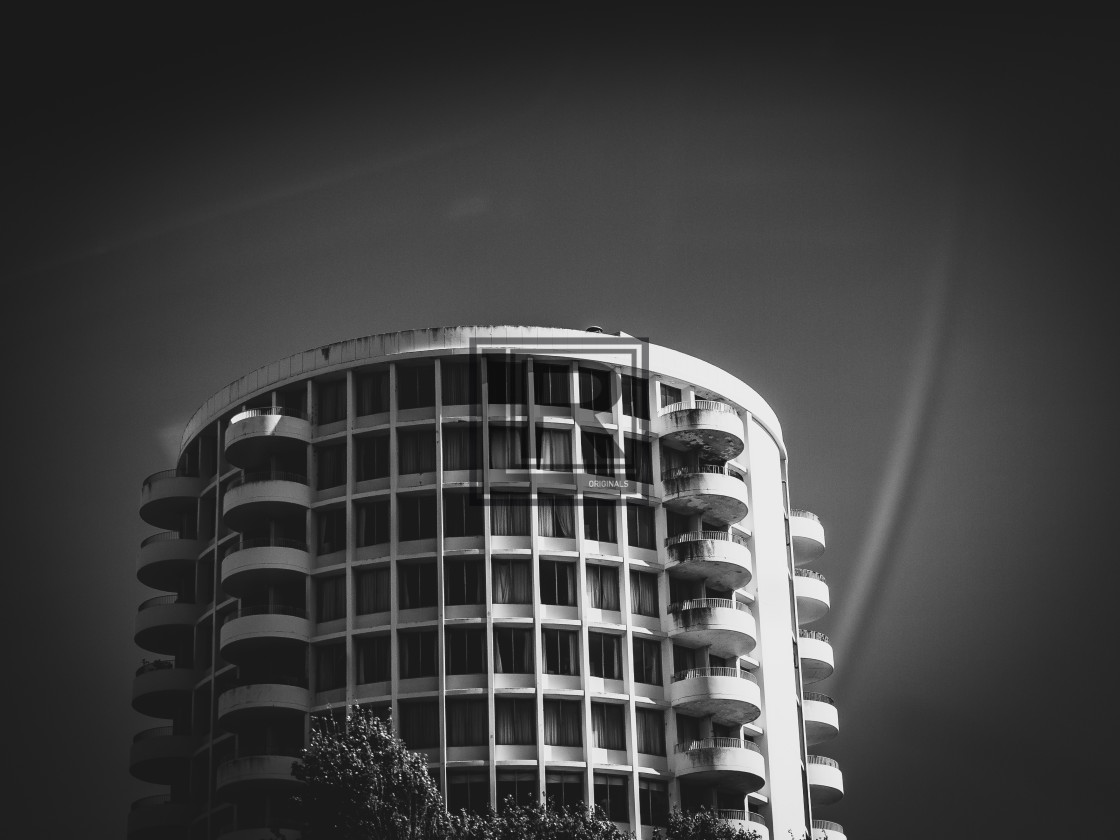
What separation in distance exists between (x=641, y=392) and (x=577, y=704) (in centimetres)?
1694

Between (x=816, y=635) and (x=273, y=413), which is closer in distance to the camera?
(x=273, y=413)

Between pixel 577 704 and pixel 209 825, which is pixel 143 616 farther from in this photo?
pixel 577 704

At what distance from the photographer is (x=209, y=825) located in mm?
84750

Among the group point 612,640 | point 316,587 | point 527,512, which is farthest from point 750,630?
point 316,587

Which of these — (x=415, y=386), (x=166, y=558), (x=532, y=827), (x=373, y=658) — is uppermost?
(x=415, y=386)

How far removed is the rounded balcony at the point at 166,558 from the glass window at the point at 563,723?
2187 centimetres

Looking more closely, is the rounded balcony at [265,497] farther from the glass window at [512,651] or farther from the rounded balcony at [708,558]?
the rounded balcony at [708,558]

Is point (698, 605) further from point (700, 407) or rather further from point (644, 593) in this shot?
→ point (700, 407)

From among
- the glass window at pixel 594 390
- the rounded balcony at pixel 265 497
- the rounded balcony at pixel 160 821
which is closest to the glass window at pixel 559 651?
the glass window at pixel 594 390

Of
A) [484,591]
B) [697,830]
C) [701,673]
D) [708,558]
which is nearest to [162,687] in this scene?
[484,591]

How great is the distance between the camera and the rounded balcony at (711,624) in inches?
3364

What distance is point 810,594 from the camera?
321 ft

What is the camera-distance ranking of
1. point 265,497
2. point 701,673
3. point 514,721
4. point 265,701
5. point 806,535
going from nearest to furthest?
point 514,721 → point 265,701 → point 701,673 → point 265,497 → point 806,535

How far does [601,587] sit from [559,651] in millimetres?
4051
